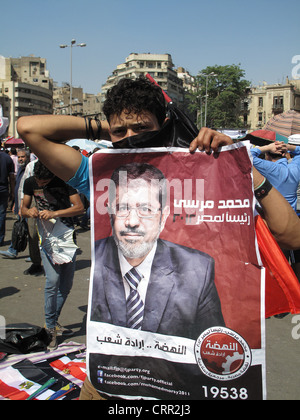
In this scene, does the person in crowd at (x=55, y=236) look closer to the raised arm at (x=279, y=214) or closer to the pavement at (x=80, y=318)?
the pavement at (x=80, y=318)

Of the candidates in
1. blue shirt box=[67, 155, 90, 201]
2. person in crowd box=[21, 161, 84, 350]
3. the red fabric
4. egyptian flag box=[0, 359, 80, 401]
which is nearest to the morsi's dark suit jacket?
the red fabric

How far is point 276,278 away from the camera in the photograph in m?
1.63

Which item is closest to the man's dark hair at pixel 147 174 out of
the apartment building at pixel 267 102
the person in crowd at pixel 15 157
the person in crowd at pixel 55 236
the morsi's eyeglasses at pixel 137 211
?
the morsi's eyeglasses at pixel 137 211

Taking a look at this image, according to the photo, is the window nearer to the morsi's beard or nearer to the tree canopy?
the tree canopy

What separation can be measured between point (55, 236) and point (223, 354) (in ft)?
9.51

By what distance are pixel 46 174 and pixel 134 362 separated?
2.93 m

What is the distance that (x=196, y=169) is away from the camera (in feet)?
5.24

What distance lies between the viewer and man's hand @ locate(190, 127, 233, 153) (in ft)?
5.03

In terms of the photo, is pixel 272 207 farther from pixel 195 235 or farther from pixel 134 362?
pixel 134 362

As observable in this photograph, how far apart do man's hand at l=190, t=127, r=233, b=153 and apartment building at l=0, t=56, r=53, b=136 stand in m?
97.7

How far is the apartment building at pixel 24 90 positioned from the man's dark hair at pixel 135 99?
9733 centimetres

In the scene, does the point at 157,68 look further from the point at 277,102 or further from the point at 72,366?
the point at 72,366
